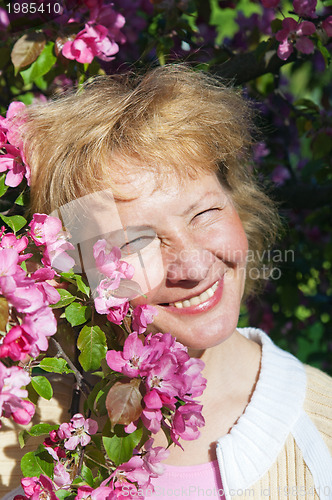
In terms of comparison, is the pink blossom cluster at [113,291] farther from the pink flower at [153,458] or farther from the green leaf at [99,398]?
the pink flower at [153,458]

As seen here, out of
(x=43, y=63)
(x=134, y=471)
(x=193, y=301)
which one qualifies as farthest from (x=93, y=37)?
(x=134, y=471)

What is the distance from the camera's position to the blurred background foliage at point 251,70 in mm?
1618

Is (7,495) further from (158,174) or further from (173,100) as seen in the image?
(173,100)

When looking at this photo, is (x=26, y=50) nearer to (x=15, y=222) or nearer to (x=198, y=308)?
(x=15, y=222)

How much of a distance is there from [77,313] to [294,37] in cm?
109

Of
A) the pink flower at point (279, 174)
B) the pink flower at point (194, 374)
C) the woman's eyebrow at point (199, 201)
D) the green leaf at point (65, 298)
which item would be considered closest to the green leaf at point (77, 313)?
the green leaf at point (65, 298)

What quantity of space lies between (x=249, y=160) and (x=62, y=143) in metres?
0.73

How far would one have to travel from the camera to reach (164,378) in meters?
1.10

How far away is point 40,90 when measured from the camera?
2.24 m

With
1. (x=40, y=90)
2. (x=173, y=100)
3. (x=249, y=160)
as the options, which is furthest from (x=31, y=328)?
(x=40, y=90)

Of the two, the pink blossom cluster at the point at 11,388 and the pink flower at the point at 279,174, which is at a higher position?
the pink blossom cluster at the point at 11,388

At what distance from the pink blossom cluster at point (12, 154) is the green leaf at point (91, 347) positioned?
1.47 ft

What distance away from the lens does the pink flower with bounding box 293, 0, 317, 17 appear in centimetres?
166

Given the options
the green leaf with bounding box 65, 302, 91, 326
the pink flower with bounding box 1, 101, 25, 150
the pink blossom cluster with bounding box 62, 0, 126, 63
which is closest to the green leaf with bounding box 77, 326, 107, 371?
the green leaf with bounding box 65, 302, 91, 326
